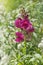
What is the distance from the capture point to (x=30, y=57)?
2611 mm

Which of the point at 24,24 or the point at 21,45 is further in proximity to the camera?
the point at 21,45

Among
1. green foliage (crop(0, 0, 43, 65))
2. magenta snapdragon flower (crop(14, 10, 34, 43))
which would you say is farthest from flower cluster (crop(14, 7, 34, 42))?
green foliage (crop(0, 0, 43, 65))

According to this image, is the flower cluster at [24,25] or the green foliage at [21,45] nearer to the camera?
the flower cluster at [24,25]

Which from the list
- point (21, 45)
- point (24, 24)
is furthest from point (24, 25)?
point (21, 45)

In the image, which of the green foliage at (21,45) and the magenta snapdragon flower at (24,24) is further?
the green foliage at (21,45)

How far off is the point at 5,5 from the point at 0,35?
1839 millimetres

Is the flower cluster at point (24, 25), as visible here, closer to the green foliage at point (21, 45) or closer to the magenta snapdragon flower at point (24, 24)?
the magenta snapdragon flower at point (24, 24)

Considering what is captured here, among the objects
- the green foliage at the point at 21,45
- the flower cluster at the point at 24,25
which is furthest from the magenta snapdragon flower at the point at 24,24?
the green foliage at the point at 21,45

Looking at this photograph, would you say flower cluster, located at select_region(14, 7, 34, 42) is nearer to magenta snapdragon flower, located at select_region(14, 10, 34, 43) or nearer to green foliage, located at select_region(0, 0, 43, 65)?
magenta snapdragon flower, located at select_region(14, 10, 34, 43)

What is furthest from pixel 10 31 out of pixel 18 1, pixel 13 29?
pixel 18 1

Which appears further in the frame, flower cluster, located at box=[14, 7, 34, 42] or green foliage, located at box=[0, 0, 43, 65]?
green foliage, located at box=[0, 0, 43, 65]

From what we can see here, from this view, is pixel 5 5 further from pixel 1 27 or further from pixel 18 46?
pixel 18 46

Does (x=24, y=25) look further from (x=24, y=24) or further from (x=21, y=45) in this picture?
(x=21, y=45)

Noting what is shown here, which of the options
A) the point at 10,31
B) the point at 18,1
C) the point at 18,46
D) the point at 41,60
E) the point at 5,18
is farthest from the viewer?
the point at 18,1
